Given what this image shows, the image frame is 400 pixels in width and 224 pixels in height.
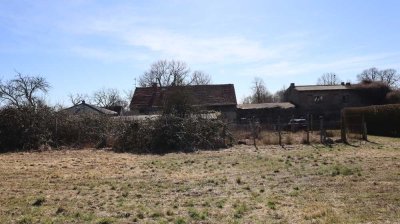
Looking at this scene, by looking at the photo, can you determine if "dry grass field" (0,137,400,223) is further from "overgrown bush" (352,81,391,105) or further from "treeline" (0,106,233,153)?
"overgrown bush" (352,81,391,105)

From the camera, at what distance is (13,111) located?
2566 centimetres

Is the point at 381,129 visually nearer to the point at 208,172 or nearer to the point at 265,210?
the point at 208,172

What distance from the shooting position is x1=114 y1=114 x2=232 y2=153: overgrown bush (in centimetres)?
2372

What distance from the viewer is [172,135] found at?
23922 mm

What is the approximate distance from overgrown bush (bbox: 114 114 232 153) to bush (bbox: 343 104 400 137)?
11.7 meters

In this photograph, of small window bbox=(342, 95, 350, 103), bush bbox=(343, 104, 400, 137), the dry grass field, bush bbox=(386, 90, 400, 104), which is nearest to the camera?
the dry grass field

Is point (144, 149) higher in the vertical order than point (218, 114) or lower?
lower

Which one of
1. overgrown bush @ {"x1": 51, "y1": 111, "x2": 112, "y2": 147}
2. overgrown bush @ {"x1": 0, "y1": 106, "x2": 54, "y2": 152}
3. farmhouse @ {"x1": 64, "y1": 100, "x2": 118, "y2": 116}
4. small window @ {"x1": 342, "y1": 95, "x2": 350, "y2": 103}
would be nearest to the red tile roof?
farmhouse @ {"x1": 64, "y1": 100, "x2": 118, "y2": 116}

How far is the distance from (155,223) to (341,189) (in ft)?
15.8

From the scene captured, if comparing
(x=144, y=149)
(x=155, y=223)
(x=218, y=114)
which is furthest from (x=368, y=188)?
(x=218, y=114)

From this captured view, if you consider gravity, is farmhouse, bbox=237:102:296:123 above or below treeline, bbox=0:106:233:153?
above

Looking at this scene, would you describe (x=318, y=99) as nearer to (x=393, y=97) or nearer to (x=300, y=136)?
(x=393, y=97)

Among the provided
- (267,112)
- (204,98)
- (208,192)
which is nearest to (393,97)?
(267,112)

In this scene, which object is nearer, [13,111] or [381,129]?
[13,111]
